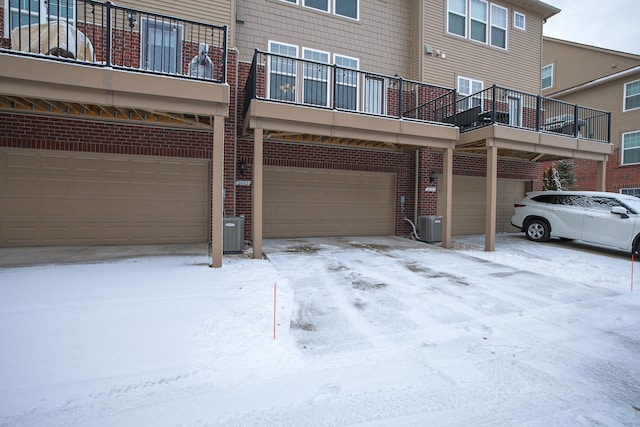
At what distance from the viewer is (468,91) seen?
11.4 metres

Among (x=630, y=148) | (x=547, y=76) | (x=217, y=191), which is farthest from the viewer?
(x=547, y=76)

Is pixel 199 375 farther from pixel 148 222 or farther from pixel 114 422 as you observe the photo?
pixel 148 222

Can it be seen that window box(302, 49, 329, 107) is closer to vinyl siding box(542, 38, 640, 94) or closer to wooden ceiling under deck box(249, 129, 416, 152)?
wooden ceiling under deck box(249, 129, 416, 152)

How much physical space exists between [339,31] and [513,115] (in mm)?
7077

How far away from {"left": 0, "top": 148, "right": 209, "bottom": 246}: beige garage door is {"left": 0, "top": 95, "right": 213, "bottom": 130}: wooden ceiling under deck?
0.90 m

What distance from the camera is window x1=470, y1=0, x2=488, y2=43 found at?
37.4 feet

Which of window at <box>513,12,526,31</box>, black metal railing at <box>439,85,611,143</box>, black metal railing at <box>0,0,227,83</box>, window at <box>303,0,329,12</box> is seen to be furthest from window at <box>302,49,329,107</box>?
window at <box>513,12,526,31</box>

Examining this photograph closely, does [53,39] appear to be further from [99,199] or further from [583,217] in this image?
[583,217]

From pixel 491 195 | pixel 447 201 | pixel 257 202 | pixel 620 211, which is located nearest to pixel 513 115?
pixel 491 195

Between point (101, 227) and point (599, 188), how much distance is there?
48.2 ft

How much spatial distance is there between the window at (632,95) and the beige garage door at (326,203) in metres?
13.9

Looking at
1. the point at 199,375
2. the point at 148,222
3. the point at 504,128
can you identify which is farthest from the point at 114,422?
the point at 504,128

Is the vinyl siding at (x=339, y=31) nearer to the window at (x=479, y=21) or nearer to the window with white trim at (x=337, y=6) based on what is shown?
the window with white trim at (x=337, y=6)

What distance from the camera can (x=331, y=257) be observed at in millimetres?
6938
